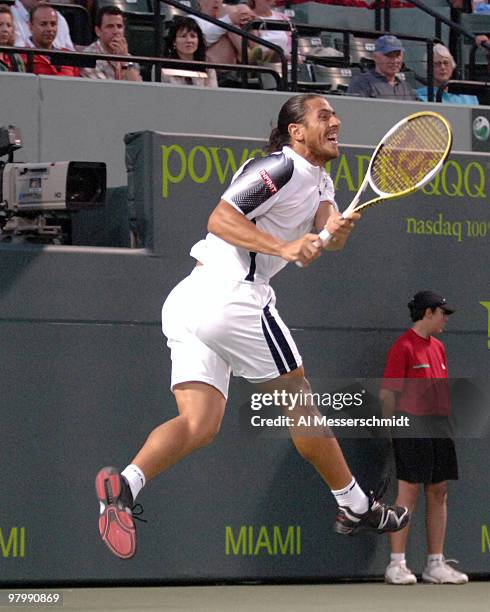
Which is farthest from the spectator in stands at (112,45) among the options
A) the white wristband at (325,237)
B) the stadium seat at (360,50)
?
the white wristband at (325,237)

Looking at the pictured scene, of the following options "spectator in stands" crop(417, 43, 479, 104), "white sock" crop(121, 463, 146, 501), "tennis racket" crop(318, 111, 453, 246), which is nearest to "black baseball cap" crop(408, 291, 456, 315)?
"tennis racket" crop(318, 111, 453, 246)

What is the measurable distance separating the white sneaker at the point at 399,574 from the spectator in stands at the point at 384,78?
3.83 meters

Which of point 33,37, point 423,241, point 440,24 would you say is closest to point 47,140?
point 33,37

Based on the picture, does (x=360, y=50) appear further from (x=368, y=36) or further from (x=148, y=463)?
(x=148, y=463)

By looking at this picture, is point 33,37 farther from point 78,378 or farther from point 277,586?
point 277,586

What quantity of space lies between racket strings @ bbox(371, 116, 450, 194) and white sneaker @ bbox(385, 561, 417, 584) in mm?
2898

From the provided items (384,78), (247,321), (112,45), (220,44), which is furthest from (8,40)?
(247,321)

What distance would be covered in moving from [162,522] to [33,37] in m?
3.55

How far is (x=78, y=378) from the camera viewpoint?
8.37 m

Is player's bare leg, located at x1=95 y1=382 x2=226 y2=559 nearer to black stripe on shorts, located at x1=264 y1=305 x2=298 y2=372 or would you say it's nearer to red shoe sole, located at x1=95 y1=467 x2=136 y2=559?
red shoe sole, located at x1=95 y1=467 x2=136 y2=559

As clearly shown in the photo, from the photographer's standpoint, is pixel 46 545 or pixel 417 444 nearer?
pixel 46 545

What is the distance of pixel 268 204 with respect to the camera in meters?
6.41

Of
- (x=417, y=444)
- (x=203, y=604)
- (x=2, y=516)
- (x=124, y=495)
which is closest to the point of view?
(x=124, y=495)

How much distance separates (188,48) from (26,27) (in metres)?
1.15
